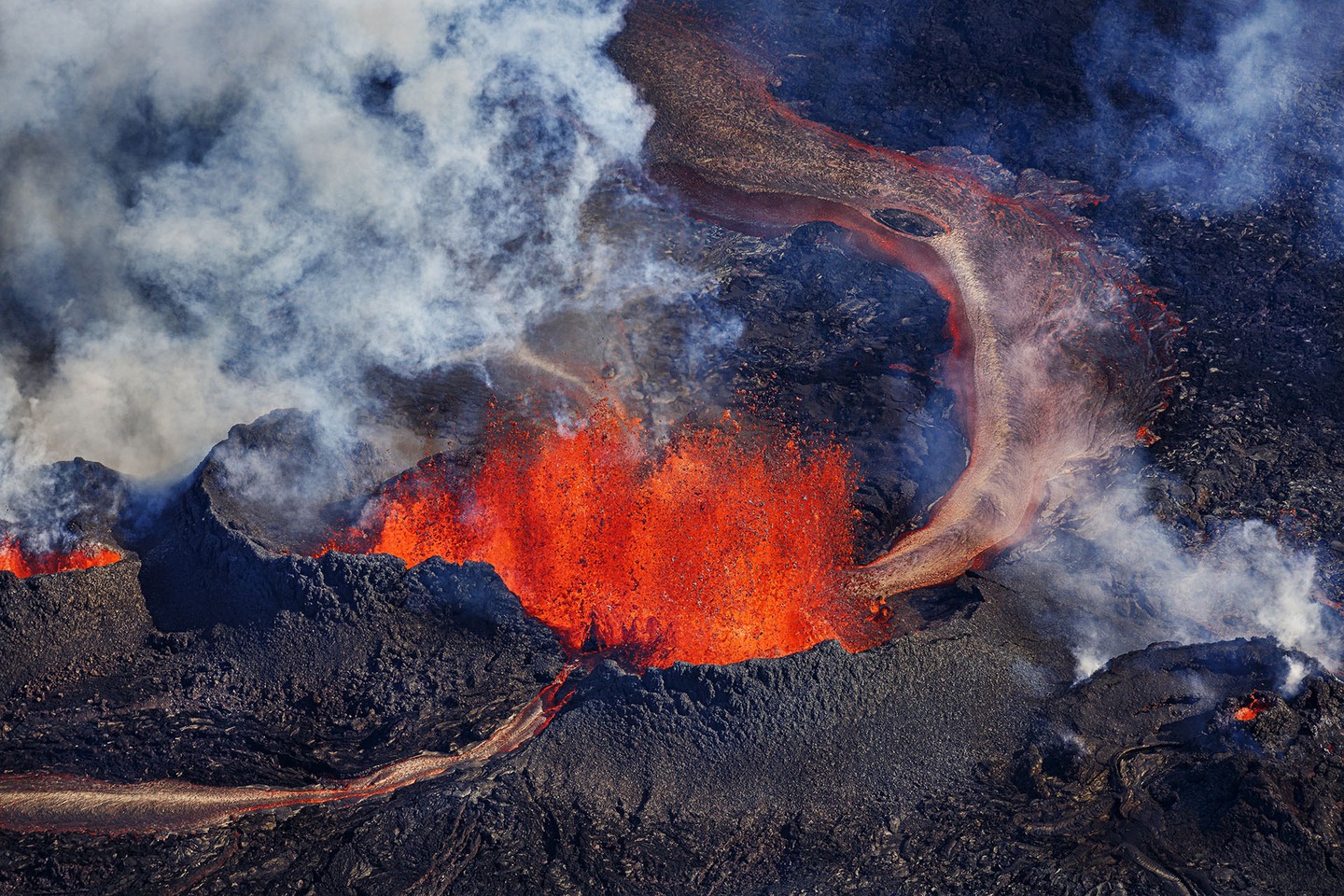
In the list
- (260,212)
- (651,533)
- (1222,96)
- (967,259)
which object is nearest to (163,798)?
(651,533)

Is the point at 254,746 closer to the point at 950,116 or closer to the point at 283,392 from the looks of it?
Result: the point at 283,392

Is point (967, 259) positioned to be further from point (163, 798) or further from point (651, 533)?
point (163, 798)

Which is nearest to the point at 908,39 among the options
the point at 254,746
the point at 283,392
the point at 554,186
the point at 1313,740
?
the point at 554,186

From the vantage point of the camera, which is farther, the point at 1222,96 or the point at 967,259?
the point at 1222,96

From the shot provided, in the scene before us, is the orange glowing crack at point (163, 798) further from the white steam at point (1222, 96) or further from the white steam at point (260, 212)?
the white steam at point (1222, 96)

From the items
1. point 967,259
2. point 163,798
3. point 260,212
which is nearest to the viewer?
point 163,798

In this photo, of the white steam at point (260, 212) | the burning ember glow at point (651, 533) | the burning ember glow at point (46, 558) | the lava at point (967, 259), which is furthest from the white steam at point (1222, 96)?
the burning ember glow at point (46, 558)

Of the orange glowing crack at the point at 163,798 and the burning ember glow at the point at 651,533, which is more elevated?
the burning ember glow at the point at 651,533
